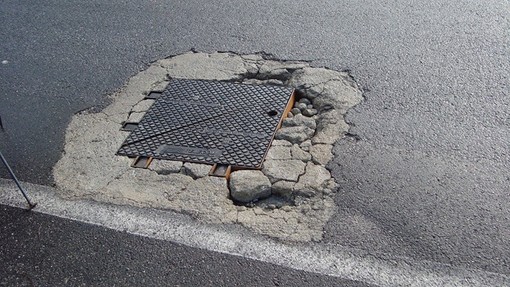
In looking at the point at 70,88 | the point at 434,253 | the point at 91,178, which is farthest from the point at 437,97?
the point at 70,88

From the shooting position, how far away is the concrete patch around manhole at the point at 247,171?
3.11m

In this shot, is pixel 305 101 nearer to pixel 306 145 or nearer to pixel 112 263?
pixel 306 145

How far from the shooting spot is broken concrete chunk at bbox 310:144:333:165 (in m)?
3.43

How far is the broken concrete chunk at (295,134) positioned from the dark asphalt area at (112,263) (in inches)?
44.0

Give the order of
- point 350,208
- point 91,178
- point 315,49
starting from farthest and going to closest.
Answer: point 315,49
point 91,178
point 350,208

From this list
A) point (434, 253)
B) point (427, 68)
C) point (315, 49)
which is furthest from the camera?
point (315, 49)

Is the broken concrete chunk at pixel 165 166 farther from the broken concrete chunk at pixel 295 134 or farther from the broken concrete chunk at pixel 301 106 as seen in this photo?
the broken concrete chunk at pixel 301 106

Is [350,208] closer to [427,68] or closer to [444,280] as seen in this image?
[444,280]

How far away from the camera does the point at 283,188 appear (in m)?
3.23

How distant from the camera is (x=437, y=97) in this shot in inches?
154

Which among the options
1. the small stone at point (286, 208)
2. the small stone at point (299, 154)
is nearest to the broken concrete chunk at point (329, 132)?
the small stone at point (299, 154)

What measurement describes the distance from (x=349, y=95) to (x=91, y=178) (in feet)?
6.71

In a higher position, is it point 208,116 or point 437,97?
point 437,97

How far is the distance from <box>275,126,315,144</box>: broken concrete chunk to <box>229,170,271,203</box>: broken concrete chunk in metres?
0.43
